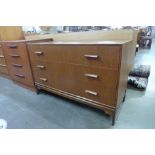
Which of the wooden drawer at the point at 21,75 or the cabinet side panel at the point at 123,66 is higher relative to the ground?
the cabinet side panel at the point at 123,66

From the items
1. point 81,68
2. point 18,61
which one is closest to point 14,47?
point 18,61

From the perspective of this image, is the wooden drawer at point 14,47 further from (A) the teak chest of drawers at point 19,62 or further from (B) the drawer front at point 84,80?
(B) the drawer front at point 84,80

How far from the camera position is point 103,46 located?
3.21ft

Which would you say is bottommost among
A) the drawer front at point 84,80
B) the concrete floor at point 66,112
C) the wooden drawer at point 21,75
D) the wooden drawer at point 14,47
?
the concrete floor at point 66,112

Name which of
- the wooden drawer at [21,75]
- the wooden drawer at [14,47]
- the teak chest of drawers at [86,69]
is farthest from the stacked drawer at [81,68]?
the wooden drawer at [21,75]

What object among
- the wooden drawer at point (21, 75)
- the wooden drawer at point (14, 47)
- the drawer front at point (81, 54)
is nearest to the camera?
the drawer front at point (81, 54)

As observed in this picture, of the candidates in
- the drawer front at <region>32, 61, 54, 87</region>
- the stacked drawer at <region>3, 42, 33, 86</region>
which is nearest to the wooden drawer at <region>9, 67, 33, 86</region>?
the stacked drawer at <region>3, 42, 33, 86</region>

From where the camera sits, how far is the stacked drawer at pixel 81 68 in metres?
1.02

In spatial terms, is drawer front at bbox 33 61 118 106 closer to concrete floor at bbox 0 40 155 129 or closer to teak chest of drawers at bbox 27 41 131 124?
teak chest of drawers at bbox 27 41 131 124

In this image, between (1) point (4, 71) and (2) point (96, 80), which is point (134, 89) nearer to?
(2) point (96, 80)

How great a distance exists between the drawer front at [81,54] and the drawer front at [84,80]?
50 mm

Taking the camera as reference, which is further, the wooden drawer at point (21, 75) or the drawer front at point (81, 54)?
the wooden drawer at point (21, 75)
